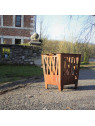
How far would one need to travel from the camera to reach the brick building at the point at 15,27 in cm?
1451

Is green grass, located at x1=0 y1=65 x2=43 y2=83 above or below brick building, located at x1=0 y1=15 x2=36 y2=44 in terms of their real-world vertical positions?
below

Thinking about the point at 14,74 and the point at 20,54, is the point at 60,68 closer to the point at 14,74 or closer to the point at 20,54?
the point at 14,74

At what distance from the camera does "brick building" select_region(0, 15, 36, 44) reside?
47.6 feet

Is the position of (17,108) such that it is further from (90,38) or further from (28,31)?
(28,31)

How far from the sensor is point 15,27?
1465 cm

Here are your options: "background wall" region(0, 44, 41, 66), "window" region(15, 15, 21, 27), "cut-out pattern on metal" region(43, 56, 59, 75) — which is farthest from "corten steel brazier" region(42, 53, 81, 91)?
"window" region(15, 15, 21, 27)

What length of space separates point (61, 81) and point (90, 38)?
113 inches

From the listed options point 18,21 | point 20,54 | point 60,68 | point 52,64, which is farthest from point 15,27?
point 60,68

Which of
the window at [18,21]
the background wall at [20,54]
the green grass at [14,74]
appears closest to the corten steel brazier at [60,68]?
the green grass at [14,74]

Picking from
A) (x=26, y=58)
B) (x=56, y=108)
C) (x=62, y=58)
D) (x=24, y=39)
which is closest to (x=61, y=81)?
(x=62, y=58)

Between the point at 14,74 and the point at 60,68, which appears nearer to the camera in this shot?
the point at 60,68

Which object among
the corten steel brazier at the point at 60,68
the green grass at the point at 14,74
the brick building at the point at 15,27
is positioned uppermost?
the brick building at the point at 15,27

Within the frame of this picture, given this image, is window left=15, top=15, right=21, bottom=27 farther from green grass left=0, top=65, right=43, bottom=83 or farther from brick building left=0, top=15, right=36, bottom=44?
green grass left=0, top=65, right=43, bottom=83

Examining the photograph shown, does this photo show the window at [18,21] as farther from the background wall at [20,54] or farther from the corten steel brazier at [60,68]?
the corten steel brazier at [60,68]
